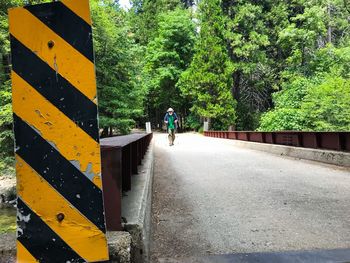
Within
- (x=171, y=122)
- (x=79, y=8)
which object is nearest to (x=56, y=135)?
(x=79, y=8)

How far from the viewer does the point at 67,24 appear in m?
2.21

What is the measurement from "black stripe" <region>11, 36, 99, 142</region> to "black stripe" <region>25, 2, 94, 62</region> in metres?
0.20

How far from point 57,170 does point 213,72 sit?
34769 millimetres

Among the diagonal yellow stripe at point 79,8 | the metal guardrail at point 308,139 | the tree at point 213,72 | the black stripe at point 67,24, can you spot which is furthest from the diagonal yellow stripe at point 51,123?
the tree at point 213,72

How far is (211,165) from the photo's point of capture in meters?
10.1

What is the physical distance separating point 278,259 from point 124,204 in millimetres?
1540

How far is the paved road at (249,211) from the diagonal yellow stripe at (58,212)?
4.70 ft

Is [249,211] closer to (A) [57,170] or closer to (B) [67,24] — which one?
(A) [57,170]

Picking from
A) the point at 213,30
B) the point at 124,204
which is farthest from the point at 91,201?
the point at 213,30

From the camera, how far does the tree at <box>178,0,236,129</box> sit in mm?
35656

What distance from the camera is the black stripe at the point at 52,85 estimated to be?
85.7 inches

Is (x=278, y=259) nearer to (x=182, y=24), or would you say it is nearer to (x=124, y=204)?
(x=124, y=204)

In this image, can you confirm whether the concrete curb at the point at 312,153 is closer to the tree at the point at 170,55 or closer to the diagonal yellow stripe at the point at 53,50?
the diagonal yellow stripe at the point at 53,50

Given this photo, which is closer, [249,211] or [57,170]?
[57,170]
